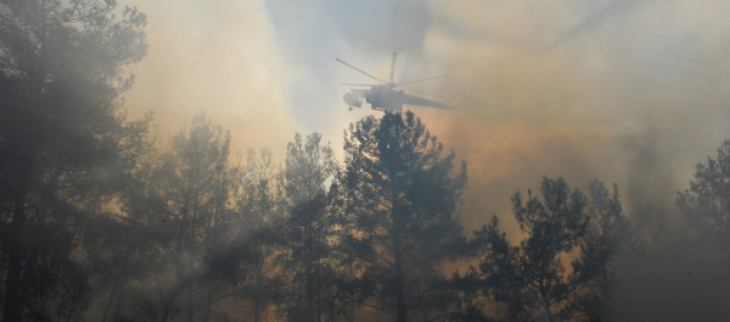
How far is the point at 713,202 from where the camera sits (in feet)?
72.3

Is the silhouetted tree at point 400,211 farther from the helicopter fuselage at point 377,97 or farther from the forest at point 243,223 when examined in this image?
the helicopter fuselage at point 377,97

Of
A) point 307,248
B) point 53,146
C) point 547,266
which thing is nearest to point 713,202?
point 547,266

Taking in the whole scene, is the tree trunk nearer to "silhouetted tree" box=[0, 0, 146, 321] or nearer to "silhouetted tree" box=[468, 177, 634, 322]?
"silhouetted tree" box=[0, 0, 146, 321]

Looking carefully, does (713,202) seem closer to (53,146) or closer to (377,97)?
(377,97)

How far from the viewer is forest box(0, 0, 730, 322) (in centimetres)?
1020

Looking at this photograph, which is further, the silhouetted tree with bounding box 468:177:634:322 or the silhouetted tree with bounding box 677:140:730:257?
the silhouetted tree with bounding box 677:140:730:257

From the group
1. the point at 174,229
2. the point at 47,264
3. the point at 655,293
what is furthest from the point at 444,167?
the point at 655,293

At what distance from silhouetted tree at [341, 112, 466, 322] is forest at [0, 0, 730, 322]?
62 millimetres

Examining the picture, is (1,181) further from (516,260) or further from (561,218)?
(561,218)

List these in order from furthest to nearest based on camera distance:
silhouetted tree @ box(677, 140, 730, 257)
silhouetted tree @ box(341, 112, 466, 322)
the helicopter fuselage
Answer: the helicopter fuselage, silhouetted tree @ box(677, 140, 730, 257), silhouetted tree @ box(341, 112, 466, 322)

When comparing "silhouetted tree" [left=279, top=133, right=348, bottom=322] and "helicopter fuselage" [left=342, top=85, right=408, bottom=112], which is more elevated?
"helicopter fuselage" [left=342, top=85, right=408, bottom=112]

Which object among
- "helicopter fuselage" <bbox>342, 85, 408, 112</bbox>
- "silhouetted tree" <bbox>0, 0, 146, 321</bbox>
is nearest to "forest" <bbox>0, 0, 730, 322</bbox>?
"silhouetted tree" <bbox>0, 0, 146, 321</bbox>

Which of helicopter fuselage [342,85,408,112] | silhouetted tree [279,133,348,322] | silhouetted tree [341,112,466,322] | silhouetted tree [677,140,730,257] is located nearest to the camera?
silhouetted tree [341,112,466,322]

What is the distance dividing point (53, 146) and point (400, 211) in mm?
11731
